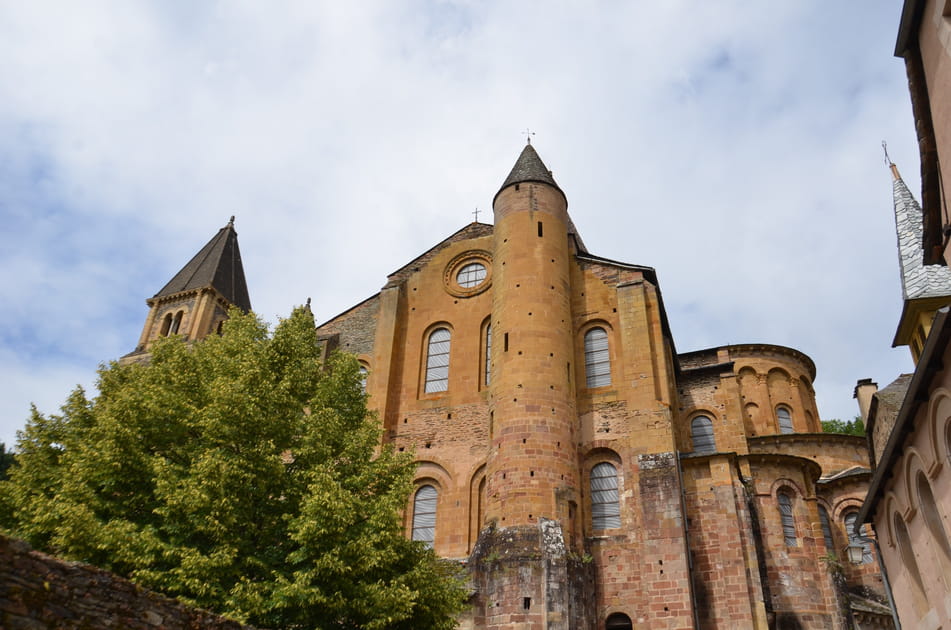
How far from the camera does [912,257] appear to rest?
1482cm

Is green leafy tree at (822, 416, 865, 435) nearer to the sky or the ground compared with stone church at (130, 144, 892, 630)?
nearer to the sky

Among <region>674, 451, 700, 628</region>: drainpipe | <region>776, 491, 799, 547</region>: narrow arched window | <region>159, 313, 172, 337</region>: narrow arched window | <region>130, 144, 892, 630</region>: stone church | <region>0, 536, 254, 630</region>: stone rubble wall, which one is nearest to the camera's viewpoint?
<region>0, 536, 254, 630</region>: stone rubble wall

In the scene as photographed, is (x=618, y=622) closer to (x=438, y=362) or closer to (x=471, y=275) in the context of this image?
(x=438, y=362)

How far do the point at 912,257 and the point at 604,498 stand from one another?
37.7 feet

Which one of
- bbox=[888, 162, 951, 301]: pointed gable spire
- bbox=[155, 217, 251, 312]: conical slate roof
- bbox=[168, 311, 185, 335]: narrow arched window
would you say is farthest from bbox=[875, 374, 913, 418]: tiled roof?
bbox=[168, 311, 185, 335]: narrow arched window

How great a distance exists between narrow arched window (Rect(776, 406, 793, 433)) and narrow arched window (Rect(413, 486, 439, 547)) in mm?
20863

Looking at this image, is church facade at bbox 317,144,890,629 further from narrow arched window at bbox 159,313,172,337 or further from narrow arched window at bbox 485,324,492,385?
narrow arched window at bbox 159,313,172,337

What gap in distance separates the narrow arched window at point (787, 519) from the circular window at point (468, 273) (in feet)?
41.6

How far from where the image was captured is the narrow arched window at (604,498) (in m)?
22.3

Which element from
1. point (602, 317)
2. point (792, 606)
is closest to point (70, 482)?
point (602, 317)

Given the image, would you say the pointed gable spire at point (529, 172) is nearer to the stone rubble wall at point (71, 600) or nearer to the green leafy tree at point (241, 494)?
the green leafy tree at point (241, 494)

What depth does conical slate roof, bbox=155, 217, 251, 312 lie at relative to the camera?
40812 millimetres

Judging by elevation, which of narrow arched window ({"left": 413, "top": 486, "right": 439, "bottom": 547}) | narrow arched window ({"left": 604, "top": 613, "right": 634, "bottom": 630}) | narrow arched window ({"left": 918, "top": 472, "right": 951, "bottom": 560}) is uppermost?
narrow arched window ({"left": 413, "top": 486, "right": 439, "bottom": 547})

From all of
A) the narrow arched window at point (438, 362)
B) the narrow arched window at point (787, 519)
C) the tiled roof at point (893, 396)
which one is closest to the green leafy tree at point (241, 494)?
the narrow arched window at point (438, 362)
